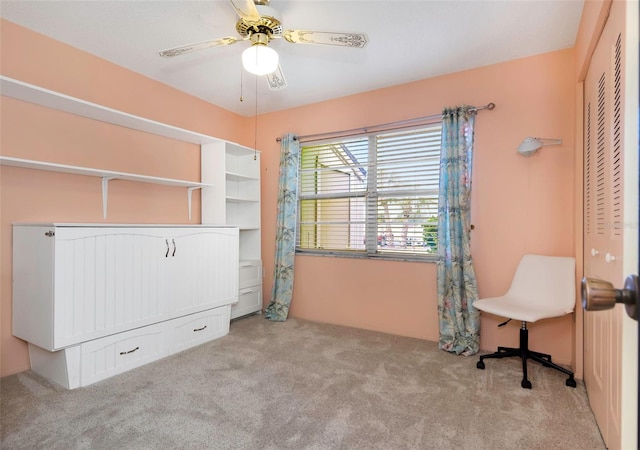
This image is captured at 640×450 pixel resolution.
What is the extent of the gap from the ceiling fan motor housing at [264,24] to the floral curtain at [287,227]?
1.71 metres

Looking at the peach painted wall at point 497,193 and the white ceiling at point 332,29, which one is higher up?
the white ceiling at point 332,29

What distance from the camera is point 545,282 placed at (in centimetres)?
243

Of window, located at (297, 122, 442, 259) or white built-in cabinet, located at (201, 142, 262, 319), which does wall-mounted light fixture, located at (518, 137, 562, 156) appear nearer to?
window, located at (297, 122, 442, 259)

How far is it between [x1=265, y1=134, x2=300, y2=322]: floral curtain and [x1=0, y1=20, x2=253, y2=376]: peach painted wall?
103 cm

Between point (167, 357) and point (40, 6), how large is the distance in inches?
102

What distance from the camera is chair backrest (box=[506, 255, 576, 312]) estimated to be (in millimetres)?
2318

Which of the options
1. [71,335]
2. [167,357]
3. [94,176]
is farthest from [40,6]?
[167,357]

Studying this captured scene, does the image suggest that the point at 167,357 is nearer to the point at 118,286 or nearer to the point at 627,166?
the point at 118,286

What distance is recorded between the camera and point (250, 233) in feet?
13.1

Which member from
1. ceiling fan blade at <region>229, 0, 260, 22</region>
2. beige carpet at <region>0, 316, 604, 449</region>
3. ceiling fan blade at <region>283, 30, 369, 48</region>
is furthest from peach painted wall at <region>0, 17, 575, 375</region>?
ceiling fan blade at <region>229, 0, 260, 22</region>

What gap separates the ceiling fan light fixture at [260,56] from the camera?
191 centimetres

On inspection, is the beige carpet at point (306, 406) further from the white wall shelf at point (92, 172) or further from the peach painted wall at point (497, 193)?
the white wall shelf at point (92, 172)

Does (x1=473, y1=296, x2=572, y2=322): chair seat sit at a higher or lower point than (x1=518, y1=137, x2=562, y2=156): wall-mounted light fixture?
lower

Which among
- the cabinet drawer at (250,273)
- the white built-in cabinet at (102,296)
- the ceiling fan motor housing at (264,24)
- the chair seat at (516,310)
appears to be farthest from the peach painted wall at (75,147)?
the chair seat at (516,310)
